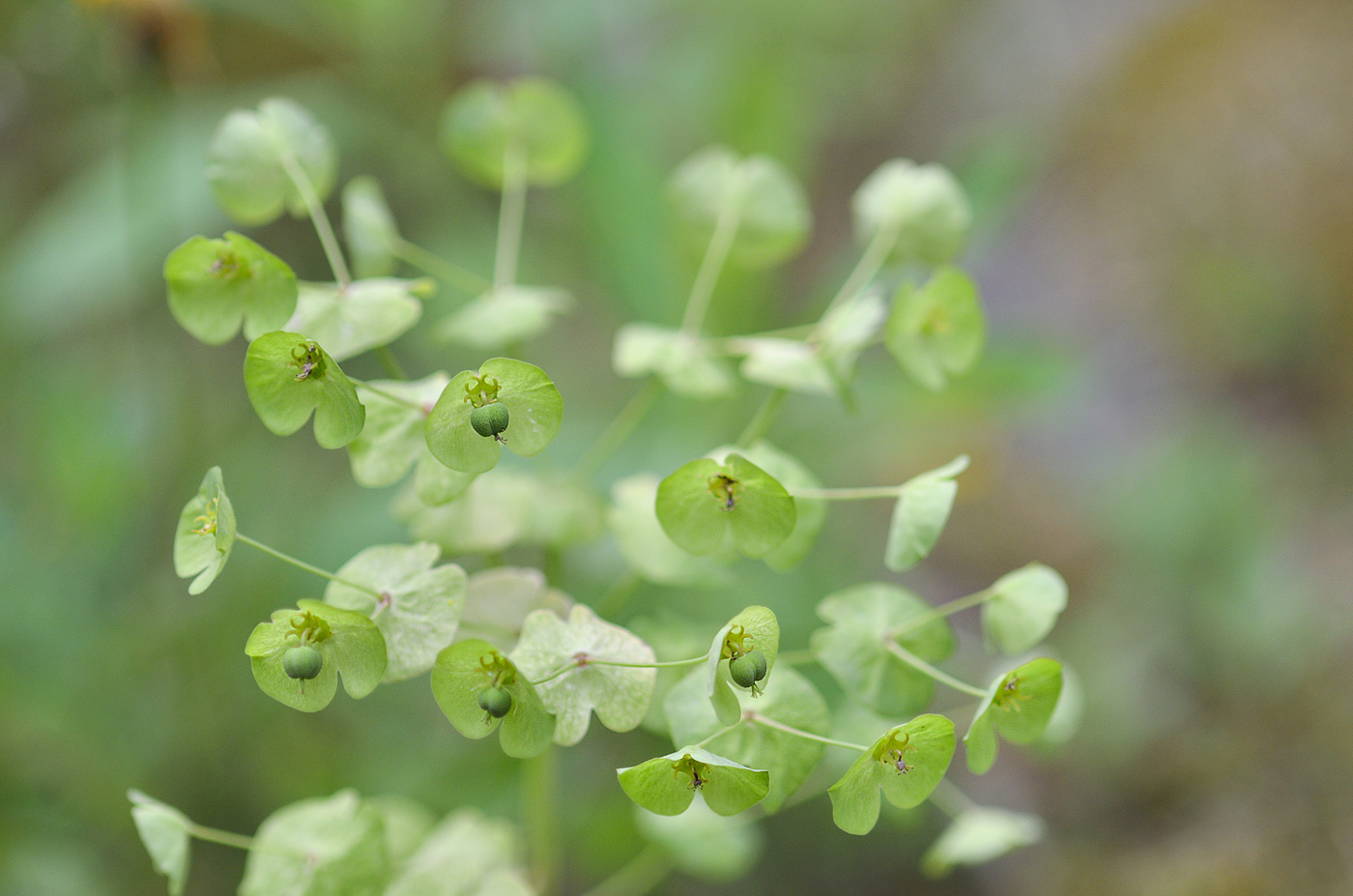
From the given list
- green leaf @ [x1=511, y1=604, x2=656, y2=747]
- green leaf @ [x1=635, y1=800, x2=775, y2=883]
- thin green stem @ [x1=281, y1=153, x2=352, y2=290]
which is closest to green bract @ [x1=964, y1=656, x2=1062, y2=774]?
green leaf @ [x1=511, y1=604, x2=656, y2=747]

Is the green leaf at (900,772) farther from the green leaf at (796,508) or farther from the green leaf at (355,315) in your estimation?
the green leaf at (355,315)

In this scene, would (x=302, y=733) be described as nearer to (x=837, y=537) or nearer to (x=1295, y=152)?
(x=837, y=537)

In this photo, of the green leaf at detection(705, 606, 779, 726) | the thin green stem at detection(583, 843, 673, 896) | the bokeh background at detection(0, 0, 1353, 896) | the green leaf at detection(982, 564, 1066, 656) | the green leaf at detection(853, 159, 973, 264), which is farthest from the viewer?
the bokeh background at detection(0, 0, 1353, 896)

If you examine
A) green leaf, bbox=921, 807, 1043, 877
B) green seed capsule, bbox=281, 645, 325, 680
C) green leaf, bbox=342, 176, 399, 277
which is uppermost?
green leaf, bbox=342, 176, 399, 277

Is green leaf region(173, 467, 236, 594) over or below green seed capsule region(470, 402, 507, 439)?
below

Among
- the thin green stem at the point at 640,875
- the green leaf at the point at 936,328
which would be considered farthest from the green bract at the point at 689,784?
the thin green stem at the point at 640,875

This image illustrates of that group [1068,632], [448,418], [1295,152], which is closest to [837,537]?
[1068,632]

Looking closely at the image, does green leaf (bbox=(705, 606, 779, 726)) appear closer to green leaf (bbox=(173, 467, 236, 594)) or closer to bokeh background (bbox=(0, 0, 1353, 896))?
green leaf (bbox=(173, 467, 236, 594))
